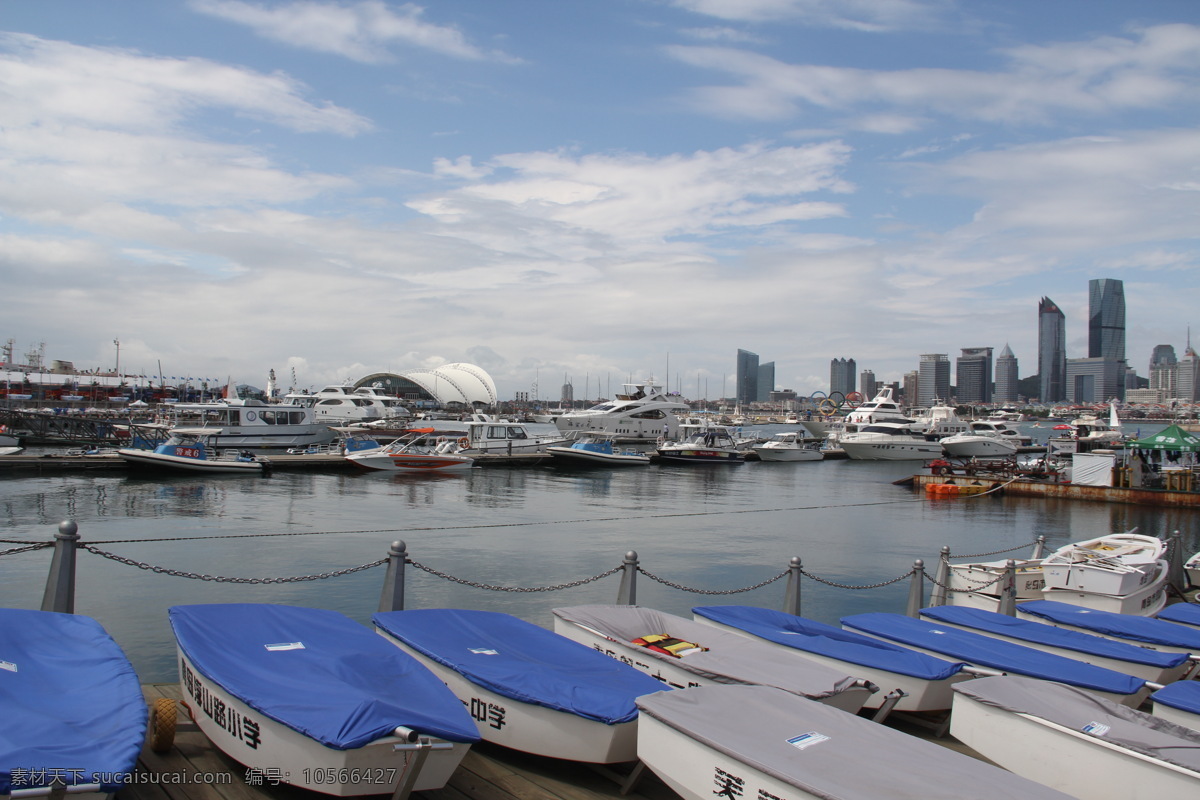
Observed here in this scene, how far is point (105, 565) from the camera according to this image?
54.0 ft

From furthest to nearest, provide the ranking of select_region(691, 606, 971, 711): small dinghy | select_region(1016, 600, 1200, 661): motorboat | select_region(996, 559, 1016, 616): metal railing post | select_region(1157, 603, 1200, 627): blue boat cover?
1. select_region(996, 559, 1016, 616): metal railing post
2. select_region(1157, 603, 1200, 627): blue boat cover
3. select_region(1016, 600, 1200, 661): motorboat
4. select_region(691, 606, 971, 711): small dinghy

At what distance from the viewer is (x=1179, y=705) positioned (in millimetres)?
5820

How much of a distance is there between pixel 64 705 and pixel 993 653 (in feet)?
24.7

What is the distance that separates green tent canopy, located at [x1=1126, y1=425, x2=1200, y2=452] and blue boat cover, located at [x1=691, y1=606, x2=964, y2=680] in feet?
116

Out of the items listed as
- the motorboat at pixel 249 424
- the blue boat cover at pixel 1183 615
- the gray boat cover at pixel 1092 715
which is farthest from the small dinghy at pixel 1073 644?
the motorboat at pixel 249 424

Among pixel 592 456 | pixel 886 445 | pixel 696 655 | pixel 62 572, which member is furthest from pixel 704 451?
pixel 62 572

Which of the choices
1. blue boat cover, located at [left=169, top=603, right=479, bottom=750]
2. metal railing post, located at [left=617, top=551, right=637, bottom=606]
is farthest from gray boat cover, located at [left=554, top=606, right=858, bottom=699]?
blue boat cover, located at [left=169, top=603, right=479, bottom=750]

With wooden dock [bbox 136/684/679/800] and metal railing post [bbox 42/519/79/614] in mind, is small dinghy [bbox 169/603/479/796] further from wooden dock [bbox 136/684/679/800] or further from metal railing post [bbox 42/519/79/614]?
metal railing post [bbox 42/519/79/614]

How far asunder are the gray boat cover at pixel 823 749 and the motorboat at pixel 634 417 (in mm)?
69899

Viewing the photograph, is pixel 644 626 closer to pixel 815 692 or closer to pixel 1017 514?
pixel 815 692

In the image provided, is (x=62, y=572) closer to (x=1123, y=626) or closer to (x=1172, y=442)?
(x=1123, y=626)

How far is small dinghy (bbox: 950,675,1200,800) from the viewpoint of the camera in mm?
4707

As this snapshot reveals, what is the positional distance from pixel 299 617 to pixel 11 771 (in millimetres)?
2916

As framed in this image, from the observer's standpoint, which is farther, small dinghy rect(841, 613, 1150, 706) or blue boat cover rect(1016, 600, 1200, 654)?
blue boat cover rect(1016, 600, 1200, 654)
